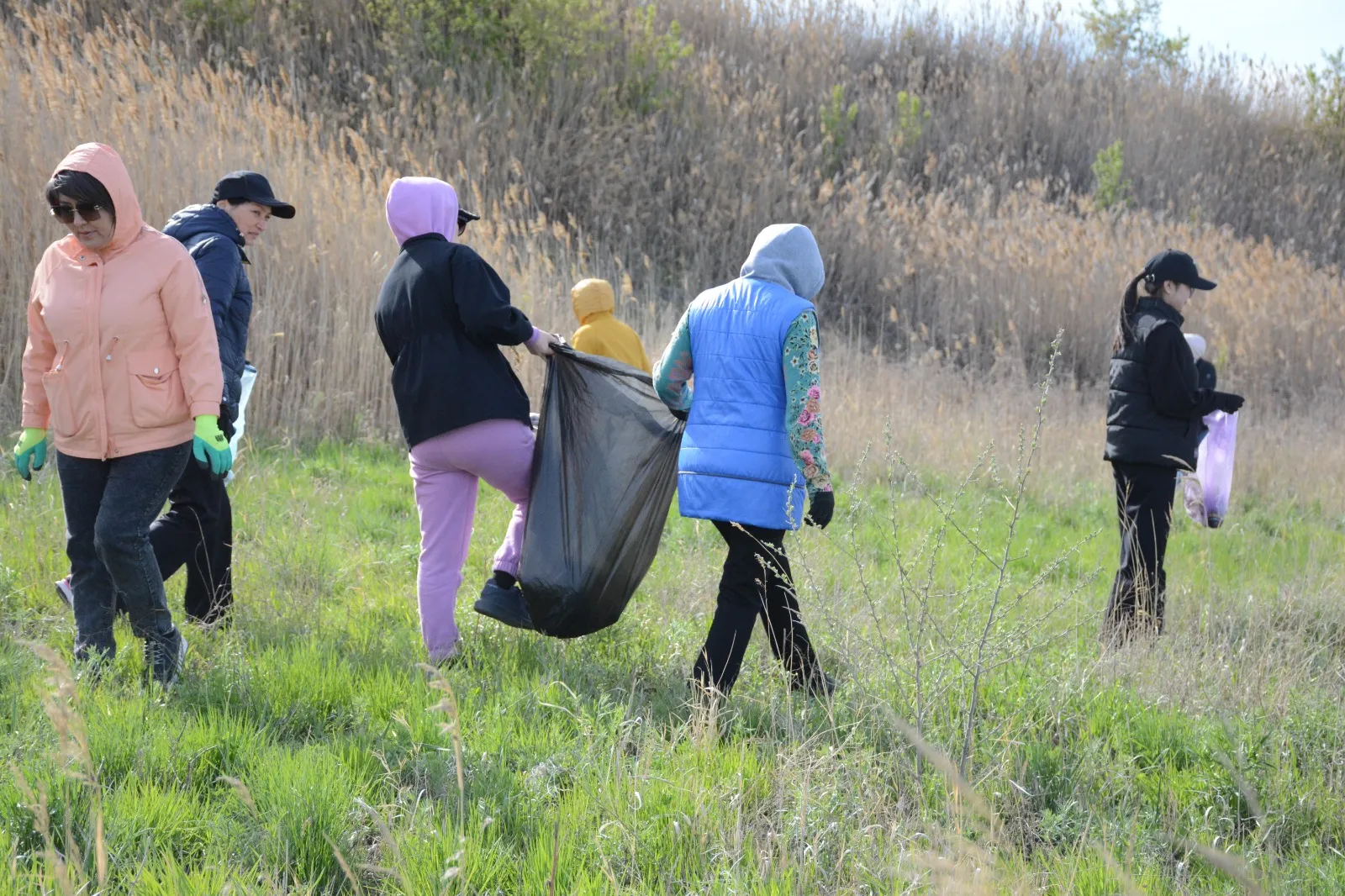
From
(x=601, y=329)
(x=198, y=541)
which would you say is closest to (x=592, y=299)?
(x=601, y=329)

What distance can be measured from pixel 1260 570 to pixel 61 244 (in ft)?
21.4

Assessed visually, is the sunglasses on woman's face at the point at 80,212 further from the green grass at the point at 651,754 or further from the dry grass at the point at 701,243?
the dry grass at the point at 701,243

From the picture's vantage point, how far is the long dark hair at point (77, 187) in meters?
3.39

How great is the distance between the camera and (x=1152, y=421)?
5.11m

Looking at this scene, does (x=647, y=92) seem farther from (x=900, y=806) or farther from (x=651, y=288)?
(x=900, y=806)

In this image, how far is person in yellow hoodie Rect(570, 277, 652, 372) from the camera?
5.45 meters

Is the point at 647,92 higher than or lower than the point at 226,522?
higher

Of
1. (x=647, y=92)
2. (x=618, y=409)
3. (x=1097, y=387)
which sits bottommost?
(x=1097, y=387)

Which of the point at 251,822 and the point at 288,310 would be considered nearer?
the point at 251,822

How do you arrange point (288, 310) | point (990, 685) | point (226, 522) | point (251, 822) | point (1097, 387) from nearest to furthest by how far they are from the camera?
1. point (251, 822)
2. point (990, 685)
3. point (226, 522)
4. point (288, 310)
5. point (1097, 387)

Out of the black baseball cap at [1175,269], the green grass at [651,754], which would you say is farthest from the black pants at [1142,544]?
the black baseball cap at [1175,269]

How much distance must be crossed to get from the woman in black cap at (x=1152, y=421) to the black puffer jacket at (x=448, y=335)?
2.90 metres

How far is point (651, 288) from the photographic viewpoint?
13.1 metres

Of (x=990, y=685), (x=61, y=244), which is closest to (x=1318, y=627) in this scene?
(x=990, y=685)
